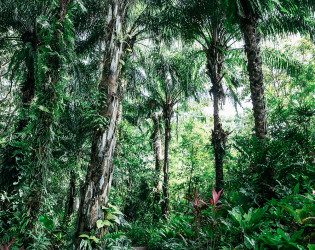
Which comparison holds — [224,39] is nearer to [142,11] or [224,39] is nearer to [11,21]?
[142,11]

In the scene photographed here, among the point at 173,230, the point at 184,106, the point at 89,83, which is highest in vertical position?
the point at 184,106

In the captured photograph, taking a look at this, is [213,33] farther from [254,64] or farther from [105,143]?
[105,143]

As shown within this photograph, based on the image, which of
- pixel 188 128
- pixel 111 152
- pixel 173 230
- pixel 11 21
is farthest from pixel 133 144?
pixel 188 128

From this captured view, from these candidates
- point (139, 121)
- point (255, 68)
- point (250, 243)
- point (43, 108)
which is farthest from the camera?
point (139, 121)

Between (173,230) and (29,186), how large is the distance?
3.09 meters

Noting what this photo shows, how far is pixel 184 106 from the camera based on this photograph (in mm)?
11555

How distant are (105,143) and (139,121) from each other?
843 cm

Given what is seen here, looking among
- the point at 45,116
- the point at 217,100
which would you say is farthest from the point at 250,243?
the point at 217,100

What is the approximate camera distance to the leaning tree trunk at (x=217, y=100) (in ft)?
22.8

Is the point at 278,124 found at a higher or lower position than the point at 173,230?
higher

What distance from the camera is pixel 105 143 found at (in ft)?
10.2

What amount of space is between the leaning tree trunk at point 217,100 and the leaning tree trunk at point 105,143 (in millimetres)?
4544

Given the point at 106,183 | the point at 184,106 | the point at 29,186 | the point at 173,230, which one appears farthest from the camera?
the point at 184,106

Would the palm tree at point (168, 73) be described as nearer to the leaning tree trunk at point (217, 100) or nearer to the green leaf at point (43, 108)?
the leaning tree trunk at point (217, 100)
